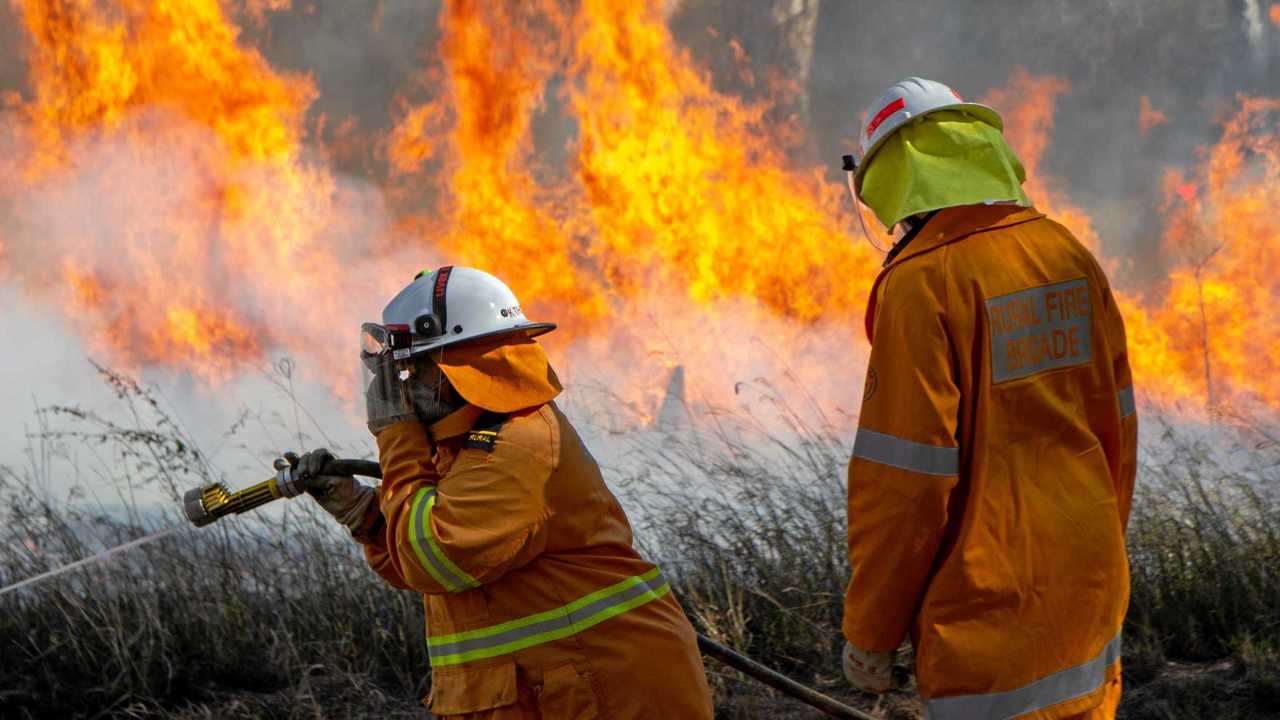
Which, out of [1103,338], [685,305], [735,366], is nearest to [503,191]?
[685,305]

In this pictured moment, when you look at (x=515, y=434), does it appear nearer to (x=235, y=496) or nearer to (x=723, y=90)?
(x=235, y=496)

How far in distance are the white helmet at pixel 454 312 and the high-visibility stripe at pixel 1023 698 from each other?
1.25 meters

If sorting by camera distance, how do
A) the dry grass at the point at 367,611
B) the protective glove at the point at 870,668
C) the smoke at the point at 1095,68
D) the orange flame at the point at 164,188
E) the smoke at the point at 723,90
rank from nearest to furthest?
the protective glove at the point at 870,668, the dry grass at the point at 367,611, the orange flame at the point at 164,188, the smoke at the point at 723,90, the smoke at the point at 1095,68

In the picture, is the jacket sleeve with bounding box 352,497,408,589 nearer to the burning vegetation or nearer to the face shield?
the face shield

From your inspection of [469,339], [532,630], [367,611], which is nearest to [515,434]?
[469,339]

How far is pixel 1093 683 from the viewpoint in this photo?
225 centimetres

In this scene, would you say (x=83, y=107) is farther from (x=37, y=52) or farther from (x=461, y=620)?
(x=461, y=620)

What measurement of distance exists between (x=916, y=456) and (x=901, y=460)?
0.03 metres

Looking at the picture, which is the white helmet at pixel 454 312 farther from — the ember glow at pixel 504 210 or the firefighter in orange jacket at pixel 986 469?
the ember glow at pixel 504 210

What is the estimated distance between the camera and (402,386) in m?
2.69

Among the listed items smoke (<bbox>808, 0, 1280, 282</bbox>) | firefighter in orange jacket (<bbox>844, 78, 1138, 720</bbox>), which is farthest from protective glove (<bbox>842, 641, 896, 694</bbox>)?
smoke (<bbox>808, 0, 1280, 282</bbox>)

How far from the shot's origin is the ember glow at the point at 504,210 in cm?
928

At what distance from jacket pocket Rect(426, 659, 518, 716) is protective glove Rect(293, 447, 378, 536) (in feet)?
1.47

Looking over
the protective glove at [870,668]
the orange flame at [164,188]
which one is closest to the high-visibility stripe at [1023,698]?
the protective glove at [870,668]
